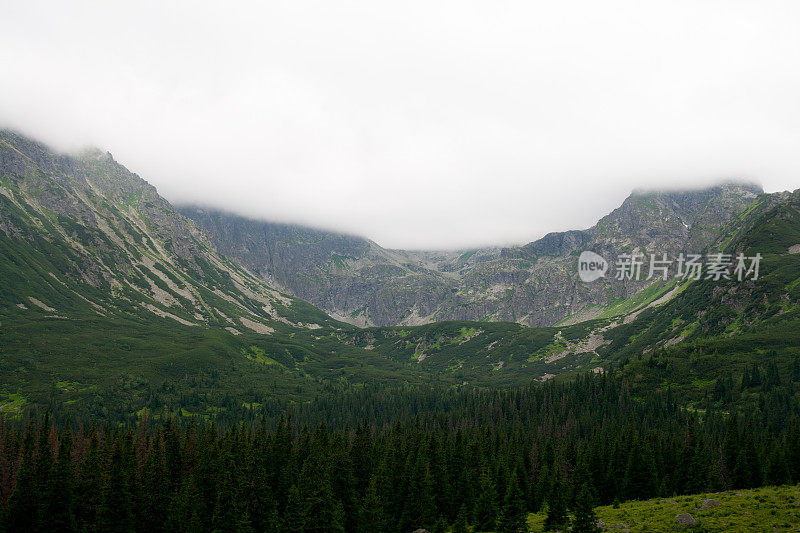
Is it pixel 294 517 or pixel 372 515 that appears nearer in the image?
pixel 294 517

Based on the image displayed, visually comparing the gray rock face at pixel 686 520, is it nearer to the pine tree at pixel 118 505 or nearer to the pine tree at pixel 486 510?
the pine tree at pixel 486 510

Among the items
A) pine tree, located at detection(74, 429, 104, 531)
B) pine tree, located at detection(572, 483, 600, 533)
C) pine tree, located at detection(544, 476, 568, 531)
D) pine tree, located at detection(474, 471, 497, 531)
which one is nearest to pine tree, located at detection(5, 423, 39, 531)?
pine tree, located at detection(74, 429, 104, 531)

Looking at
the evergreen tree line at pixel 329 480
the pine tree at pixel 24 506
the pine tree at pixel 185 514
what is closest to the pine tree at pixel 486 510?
the evergreen tree line at pixel 329 480

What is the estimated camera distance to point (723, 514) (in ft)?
196

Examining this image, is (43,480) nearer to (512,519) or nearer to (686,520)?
(512,519)

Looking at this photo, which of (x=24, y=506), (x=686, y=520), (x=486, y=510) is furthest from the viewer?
(x=486, y=510)

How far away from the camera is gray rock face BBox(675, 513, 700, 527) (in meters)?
57.2

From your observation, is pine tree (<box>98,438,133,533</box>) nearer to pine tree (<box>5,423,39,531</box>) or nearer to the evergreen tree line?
the evergreen tree line

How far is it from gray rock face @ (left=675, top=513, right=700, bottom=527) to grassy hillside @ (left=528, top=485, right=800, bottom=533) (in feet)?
1.68

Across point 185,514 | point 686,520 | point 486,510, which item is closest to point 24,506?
point 185,514

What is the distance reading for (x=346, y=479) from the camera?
309 ft

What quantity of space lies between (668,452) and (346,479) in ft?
245

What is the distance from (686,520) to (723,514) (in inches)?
234

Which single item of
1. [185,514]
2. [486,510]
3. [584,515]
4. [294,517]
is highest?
[584,515]
